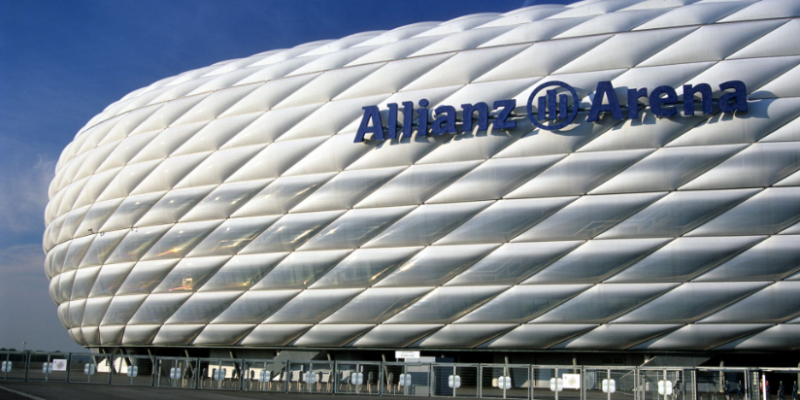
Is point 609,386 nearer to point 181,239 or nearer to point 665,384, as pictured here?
point 665,384

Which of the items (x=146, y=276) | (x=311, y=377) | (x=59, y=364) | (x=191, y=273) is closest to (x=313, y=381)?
(x=311, y=377)

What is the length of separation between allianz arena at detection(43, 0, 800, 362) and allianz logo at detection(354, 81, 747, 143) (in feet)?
0.36

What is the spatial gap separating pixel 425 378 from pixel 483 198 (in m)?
5.04

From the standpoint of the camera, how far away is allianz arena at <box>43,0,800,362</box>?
18.3 m

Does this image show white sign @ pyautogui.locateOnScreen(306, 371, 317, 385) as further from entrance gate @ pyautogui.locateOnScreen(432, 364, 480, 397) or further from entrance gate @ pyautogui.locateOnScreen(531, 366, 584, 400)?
entrance gate @ pyautogui.locateOnScreen(531, 366, 584, 400)

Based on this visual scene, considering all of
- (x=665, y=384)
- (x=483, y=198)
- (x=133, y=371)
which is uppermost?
(x=483, y=198)

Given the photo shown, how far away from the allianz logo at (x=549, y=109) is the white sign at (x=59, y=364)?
36.5ft

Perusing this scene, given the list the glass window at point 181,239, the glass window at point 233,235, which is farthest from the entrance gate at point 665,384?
the glass window at point 181,239

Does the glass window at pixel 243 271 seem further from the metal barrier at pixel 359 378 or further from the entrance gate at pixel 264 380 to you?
the metal barrier at pixel 359 378

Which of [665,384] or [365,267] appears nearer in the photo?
[665,384]

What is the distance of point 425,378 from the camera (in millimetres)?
19062

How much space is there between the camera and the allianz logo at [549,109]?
61.0ft

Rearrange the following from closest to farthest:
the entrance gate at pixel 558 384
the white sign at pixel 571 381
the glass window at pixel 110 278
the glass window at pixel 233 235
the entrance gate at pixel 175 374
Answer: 1. the entrance gate at pixel 558 384
2. the white sign at pixel 571 381
3. the entrance gate at pixel 175 374
4. the glass window at pixel 233 235
5. the glass window at pixel 110 278

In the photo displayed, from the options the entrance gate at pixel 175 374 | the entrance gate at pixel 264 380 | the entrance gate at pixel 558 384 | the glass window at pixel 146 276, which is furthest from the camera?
the glass window at pixel 146 276
